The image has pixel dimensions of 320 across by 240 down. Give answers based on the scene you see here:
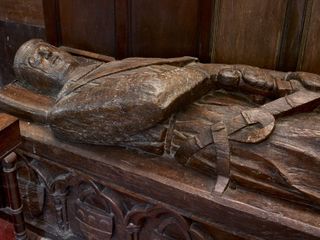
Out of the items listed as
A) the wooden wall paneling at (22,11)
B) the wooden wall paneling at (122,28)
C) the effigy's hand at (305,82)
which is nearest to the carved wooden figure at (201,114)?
the effigy's hand at (305,82)

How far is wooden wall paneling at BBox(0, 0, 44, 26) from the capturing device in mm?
2404

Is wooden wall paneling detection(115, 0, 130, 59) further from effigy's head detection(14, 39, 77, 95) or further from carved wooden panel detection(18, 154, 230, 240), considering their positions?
carved wooden panel detection(18, 154, 230, 240)

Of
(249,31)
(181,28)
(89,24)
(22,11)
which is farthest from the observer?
(22,11)

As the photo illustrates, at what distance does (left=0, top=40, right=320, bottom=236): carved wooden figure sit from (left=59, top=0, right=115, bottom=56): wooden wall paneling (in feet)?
1.36

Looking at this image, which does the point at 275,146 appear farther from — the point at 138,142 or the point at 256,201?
the point at 138,142

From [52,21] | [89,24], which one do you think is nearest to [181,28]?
[89,24]

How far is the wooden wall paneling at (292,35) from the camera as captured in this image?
191 centimetres

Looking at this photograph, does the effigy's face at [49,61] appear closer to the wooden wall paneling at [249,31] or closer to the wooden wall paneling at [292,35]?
the wooden wall paneling at [249,31]

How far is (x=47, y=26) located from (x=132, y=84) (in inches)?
39.8

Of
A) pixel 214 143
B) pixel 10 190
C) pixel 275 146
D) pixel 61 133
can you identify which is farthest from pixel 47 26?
pixel 275 146

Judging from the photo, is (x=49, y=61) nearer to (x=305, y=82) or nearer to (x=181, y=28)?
(x=181, y=28)

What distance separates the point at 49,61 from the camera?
1.99m

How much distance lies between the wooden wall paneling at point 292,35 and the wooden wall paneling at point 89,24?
89 centimetres

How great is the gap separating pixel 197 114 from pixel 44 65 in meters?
0.77
